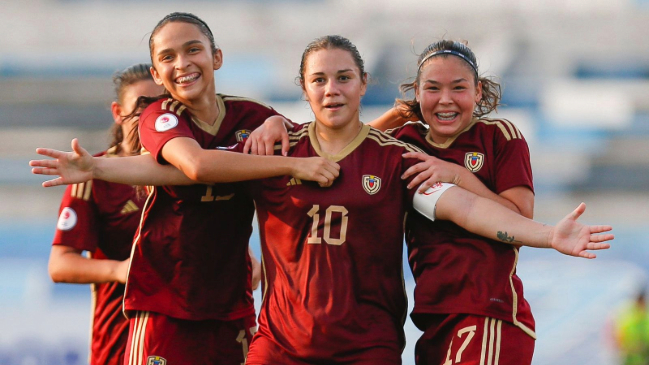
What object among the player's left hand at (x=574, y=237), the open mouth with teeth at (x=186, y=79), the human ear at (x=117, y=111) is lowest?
the player's left hand at (x=574, y=237)

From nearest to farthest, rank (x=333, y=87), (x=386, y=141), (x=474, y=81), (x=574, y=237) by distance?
(x=574, y=237) → (x=333, y=87) → (x=386, y=141) → (x=474, y=81)

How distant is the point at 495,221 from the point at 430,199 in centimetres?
27

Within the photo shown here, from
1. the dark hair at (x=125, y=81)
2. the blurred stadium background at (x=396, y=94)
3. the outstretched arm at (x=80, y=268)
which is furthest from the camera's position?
the blurred stadium background at (x=396, y=94)

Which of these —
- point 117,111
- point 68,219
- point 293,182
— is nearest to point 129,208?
Answer: point 68,219

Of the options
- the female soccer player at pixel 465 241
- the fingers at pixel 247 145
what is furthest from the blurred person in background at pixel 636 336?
the fingers at pixel 247 145

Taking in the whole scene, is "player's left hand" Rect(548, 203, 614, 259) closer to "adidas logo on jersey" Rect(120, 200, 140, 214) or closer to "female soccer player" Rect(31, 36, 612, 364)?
"female soccer player" Rect(31, 36, 612, 364)

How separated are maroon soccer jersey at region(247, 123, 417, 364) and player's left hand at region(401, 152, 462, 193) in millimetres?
55

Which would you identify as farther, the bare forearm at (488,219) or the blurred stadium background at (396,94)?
the blurred stadium background at (396,94)

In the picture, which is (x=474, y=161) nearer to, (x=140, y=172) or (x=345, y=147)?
(x=345, y=147)

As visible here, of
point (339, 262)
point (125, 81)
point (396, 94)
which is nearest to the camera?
point (339, 262)

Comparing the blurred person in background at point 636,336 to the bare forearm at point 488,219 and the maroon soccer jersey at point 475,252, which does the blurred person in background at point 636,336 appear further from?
the bare forearm at point 488,219

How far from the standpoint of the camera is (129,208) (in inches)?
179

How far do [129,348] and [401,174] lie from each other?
1.51 metres

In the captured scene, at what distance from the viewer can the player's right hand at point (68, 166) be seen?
357cm
